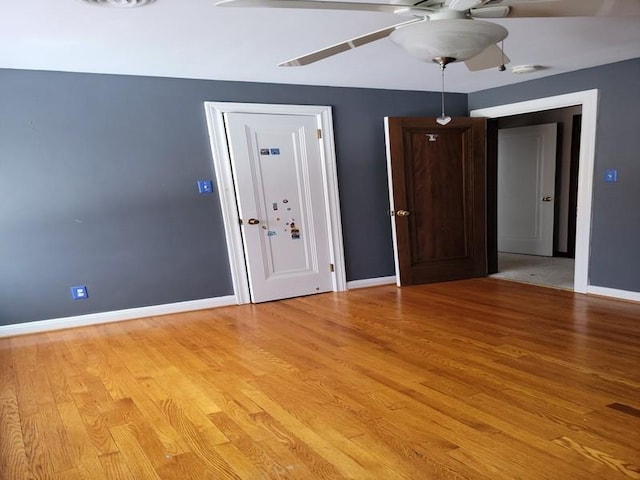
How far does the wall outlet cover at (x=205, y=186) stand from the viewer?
3896 mm

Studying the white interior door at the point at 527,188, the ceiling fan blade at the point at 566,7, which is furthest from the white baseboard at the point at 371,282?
the ceiling fan blade at the point at 566,7

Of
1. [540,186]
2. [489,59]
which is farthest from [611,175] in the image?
[540,186]

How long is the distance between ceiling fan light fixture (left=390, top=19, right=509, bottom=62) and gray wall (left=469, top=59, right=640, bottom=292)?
2766 millimetres

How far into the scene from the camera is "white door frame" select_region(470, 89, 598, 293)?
12.3ft

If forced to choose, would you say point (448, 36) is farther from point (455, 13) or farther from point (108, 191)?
point (108, 191)

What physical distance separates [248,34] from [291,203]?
1.92m

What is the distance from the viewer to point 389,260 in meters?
4.81

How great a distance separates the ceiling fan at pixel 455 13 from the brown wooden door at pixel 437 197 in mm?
2631

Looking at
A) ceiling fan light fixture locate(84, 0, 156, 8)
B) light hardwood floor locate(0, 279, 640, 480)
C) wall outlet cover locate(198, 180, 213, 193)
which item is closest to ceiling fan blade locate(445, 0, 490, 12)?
ceiling fan light fixture locate(84, 0, 156, 8)

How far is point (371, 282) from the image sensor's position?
4.72 meters

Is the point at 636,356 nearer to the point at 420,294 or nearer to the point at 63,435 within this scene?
the point at 420,294

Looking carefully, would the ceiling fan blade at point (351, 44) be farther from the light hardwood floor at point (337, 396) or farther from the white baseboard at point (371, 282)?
the white baseboard at point (371, 282)

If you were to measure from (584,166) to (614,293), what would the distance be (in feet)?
4.11

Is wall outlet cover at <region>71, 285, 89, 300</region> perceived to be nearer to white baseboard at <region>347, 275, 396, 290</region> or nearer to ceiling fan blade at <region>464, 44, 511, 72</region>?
white baseboard at <region>347, 275, 396, 290</region>
